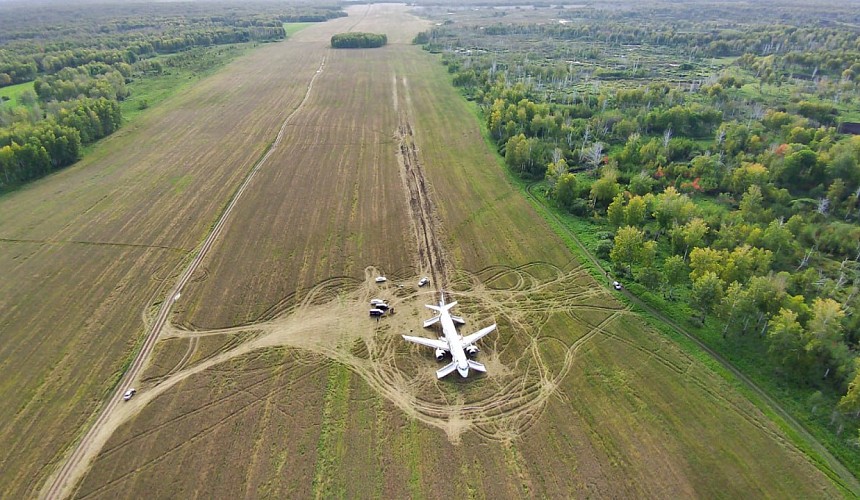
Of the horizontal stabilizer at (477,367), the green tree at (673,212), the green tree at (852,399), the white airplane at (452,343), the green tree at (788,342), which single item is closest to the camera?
the green tree at (852,399)

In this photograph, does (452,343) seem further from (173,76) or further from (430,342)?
(173,76)

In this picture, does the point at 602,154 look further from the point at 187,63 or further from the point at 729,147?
the point at 187,63

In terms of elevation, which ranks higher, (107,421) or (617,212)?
(617,212)

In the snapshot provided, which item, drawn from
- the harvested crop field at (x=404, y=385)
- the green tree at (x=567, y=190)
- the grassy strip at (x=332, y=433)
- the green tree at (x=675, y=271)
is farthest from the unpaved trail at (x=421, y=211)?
the green tree at (x=675, y=271)

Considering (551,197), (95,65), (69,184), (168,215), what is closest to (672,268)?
(551,197)

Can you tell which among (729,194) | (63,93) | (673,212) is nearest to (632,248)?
(673,212)

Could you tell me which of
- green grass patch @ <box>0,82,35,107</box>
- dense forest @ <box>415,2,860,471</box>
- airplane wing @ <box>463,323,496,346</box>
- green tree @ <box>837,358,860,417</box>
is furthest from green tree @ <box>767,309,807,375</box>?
green grass patch @ <box>0,82,35,107</box>

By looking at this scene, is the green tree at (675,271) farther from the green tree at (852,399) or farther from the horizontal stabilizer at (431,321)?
the horizontal stabilizer at (431,321)
